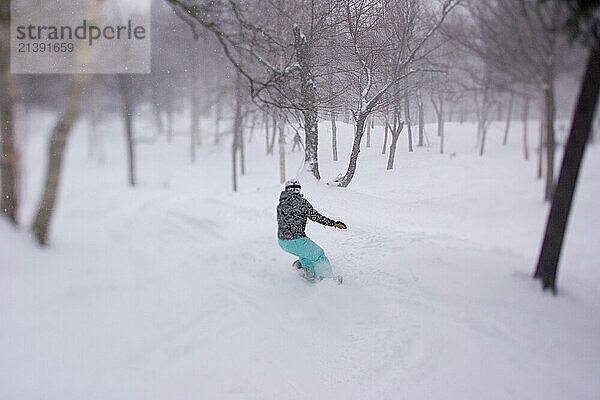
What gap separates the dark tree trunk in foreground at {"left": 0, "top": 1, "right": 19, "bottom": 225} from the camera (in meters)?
2.26

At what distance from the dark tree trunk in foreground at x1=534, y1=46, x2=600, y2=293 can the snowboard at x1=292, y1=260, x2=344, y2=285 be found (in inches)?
53.8

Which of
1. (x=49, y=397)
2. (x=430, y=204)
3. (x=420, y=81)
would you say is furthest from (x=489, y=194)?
(x=49, y=397)

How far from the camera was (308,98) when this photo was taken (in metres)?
2.95

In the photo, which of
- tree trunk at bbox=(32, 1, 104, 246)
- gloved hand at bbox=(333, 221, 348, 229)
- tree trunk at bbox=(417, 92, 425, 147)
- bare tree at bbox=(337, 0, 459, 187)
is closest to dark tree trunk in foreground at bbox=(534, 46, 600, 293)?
tree trunk at bbox=(417, 92, 425, 147)

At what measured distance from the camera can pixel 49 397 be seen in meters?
1.78

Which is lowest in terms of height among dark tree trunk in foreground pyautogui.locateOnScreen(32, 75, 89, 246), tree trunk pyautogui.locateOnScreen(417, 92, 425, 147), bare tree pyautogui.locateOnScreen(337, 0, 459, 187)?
dark tree trunk in foreground pyautogui.locateOnScreen(32, 75, 89, 246)

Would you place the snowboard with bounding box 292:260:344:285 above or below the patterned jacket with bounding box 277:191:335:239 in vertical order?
below

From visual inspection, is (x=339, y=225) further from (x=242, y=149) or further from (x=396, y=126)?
(x=242, y=149)

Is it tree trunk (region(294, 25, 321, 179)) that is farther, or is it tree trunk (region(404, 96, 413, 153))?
tree trunk (region(294, 25, 321, 179))

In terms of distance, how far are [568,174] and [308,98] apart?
6.13ft

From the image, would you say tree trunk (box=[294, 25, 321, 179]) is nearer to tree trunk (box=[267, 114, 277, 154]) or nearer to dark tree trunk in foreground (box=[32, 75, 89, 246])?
tree trunk (box=[267, 114, 277, 154])

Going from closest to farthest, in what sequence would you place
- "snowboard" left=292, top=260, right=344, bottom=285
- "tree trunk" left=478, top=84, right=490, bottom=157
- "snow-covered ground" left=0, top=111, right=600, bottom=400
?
"snow-covered ground" left=0, top=111, right=600, bottom=400
"tree trunk" left=478, top=84, right=490, bottom=157
"snowboard" left=292, top=260, right=344, bottom=285

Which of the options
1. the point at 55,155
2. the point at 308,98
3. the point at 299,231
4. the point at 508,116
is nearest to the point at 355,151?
the point at 308,98

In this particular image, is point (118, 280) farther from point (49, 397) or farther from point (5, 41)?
point (5, 41)
